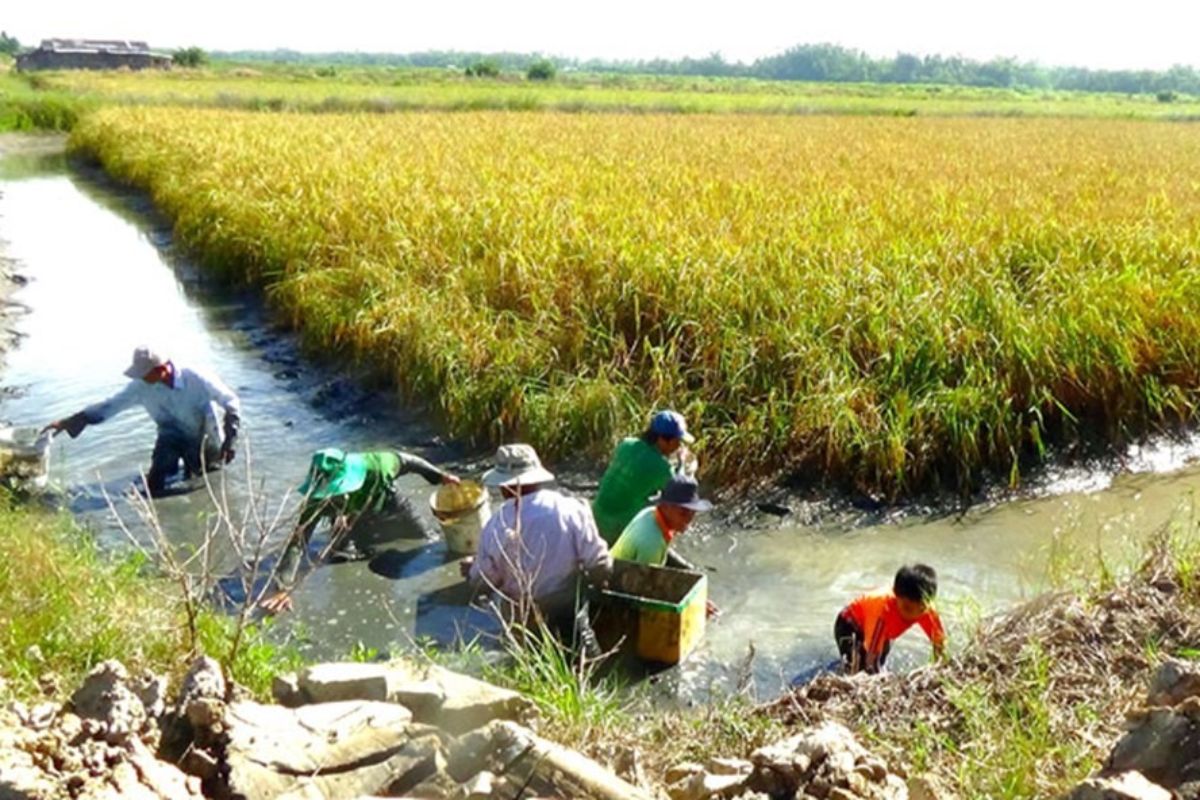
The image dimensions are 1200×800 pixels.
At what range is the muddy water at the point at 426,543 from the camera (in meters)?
5.68

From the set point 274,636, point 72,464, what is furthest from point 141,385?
point 274,636

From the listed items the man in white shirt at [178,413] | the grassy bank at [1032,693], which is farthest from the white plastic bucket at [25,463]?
the grassy bank at [1032,693]

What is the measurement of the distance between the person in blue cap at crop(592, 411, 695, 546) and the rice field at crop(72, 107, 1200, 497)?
1.31 metres

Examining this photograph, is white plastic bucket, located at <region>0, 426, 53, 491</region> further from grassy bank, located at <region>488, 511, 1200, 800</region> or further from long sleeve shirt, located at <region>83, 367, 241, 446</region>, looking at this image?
grassy bank, located at <region>488, 511, 1200, 800</region>

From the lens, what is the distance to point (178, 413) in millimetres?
7430

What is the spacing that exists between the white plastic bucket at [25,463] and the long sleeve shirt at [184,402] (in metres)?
0.38

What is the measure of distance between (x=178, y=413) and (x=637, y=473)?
3.41 metres

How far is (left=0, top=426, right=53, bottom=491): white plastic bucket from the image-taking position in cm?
707

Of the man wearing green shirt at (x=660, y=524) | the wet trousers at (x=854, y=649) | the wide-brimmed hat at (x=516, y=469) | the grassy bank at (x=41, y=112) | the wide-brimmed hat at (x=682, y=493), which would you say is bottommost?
the wet trousers at (x=854, y=649)

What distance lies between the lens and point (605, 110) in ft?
131

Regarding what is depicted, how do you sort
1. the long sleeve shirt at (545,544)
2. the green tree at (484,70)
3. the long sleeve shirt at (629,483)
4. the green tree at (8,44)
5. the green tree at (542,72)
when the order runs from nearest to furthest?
the long sleeve shirt at (545,544) → the long sleeve shirt at (629,483) → the green tree at (484,70) → the green tree at (542,72) → the green tree at (8,44)

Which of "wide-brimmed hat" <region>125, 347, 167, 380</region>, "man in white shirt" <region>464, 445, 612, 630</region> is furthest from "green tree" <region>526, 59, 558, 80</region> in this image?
"man in white shirt" <region>464, 445, 612, 630</region>

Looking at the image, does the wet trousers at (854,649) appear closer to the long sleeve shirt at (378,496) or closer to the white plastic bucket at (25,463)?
the long sleeve shirt at (378,496)

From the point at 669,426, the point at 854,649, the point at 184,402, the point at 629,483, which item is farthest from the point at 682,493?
the point at 184,402
